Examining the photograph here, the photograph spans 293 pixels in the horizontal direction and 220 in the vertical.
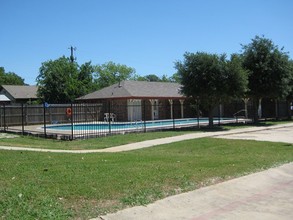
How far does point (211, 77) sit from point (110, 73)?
5571 centimetres

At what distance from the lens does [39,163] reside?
9.80 metres

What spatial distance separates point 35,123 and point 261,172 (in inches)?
1145

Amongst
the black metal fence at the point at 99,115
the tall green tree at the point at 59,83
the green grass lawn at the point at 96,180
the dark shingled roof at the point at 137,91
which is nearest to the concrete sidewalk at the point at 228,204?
the green grass lawn at the point at 96,180

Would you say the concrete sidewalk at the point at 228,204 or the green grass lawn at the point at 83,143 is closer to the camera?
the concrete sidewalk at the point at 228,204

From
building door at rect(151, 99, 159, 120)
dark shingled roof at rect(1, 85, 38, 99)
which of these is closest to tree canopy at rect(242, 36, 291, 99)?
building door at rect(151, 99, 159, 120)

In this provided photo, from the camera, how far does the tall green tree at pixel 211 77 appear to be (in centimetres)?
2673

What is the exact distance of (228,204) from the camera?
7.17 m

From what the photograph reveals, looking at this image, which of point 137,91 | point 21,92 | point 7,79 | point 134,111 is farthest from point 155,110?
point 7,79

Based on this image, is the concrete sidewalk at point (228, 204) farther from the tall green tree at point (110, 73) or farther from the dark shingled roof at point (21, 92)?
the tall green tree at point (110, 73)

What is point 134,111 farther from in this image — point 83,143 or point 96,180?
point 96,180

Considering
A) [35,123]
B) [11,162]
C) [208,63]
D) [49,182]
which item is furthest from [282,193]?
[35,123]

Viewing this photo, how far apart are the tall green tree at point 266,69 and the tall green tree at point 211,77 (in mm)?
5198

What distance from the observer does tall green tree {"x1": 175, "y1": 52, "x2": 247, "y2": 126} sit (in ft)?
87.7

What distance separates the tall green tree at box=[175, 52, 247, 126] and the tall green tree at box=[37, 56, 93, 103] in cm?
2565
